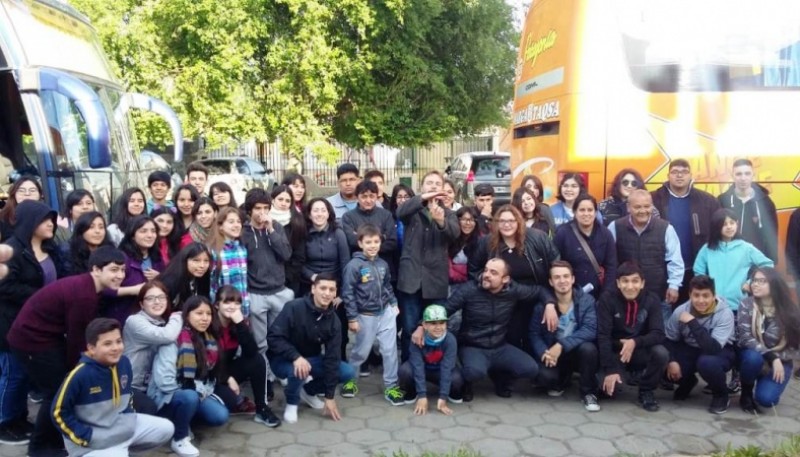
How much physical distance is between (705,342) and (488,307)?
5.13 feet

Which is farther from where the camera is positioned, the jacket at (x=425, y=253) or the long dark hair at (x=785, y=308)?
the jacket at (x=425, y=253)

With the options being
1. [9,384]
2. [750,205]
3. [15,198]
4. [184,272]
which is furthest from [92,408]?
[750,205]

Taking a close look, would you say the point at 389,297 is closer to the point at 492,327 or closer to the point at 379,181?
the point at 492,327

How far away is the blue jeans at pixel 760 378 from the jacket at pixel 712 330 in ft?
0.55

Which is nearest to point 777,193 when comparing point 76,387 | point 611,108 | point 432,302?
point 611,108

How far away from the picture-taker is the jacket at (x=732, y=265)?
5270mm

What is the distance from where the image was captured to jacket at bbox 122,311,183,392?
424cm

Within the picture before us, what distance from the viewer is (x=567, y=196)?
19.5ft

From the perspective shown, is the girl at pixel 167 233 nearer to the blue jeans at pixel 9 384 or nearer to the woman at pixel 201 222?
the woman at pixel 201 222

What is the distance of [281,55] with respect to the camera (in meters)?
14.5

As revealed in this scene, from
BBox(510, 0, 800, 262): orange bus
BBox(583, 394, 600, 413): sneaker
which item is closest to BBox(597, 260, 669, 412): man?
BBox(583, 394, 600, 413): sneaker

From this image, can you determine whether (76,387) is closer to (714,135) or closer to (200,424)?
(200,424)

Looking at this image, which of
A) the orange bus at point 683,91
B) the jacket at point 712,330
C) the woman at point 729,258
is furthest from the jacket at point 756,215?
the jacket at point 712,330

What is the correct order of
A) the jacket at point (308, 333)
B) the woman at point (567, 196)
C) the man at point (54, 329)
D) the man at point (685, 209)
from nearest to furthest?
the man at point (54, 329) → the jacket at point (308, 333) → the man at point (685, 209) → the woman at point (567, 196)
